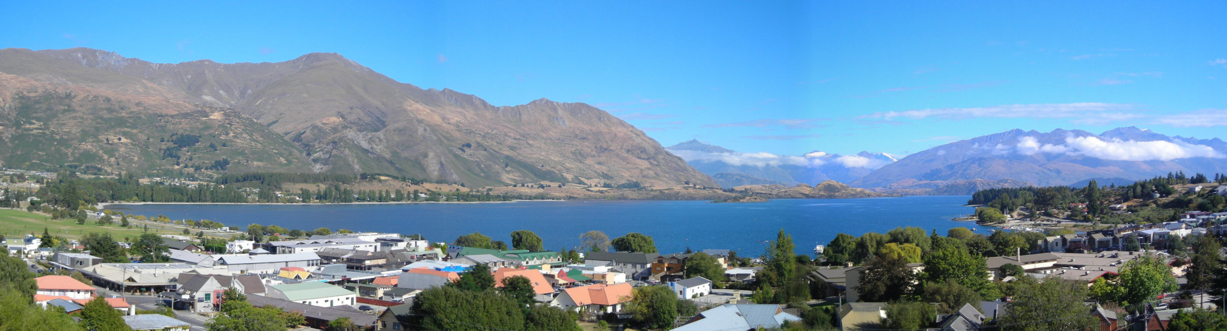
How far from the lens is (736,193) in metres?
184

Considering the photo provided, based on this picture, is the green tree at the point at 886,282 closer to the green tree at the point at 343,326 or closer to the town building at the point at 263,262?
the green tree at the point at 343,326

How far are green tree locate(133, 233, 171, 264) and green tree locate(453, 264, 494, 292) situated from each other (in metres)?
18.0

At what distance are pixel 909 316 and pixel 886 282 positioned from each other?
13.0 feet

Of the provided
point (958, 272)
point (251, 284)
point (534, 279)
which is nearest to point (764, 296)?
point (958, 272)

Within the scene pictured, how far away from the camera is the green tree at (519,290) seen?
20.2 metres

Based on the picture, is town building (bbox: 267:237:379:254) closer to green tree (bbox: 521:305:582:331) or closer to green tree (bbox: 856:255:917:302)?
green tree (bbox: 521:305:582:331)

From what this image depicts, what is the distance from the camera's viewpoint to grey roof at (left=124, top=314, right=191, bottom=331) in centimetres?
1714

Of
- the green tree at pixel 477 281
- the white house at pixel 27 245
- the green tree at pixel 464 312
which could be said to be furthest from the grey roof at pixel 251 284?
the white house at pixel 27 245

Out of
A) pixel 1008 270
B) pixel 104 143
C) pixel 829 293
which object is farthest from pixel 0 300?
pixel 104 143

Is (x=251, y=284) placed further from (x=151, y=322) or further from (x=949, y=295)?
(x=949, y=295)

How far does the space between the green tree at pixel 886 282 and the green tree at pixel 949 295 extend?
3.63 feet

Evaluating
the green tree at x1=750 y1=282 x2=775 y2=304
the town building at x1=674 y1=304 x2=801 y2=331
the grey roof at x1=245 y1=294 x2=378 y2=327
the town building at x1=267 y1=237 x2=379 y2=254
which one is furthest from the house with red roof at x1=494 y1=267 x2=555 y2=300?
the town building at x1=267 y1=237 x2=379 y2=254

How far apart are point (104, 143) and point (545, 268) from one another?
145 metres

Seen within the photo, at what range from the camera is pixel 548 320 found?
17531 millimetres
